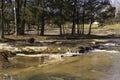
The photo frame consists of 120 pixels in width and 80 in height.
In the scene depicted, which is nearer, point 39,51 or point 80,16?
point 39,51

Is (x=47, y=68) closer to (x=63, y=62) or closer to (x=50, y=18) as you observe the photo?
(x=63, y=62)

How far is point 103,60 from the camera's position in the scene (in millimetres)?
24359

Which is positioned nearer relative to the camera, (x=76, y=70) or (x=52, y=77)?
(x=52, y=77)

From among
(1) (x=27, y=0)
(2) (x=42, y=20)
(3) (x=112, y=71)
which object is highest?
(1) (x=27, y=0)

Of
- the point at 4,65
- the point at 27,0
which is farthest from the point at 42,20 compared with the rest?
the point at 4,65

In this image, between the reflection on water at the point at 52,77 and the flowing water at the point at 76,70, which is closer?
the reflection on water at the point at 52,77

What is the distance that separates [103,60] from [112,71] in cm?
519

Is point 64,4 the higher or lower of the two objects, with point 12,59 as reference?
higher

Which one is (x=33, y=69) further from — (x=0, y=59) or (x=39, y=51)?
(x=39, y=51)

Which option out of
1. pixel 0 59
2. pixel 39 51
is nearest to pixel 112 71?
pixel 0 59

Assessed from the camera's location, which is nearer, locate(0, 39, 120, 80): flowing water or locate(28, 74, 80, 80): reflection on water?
locate(28, 74, 80, 80): reflection on water

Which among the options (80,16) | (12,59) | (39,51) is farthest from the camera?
(80,16)

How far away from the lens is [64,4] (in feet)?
157

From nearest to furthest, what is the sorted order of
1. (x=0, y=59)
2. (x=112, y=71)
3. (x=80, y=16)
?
(x=112, y=71) → (x=0, y=59) → (x=80, y=16)
